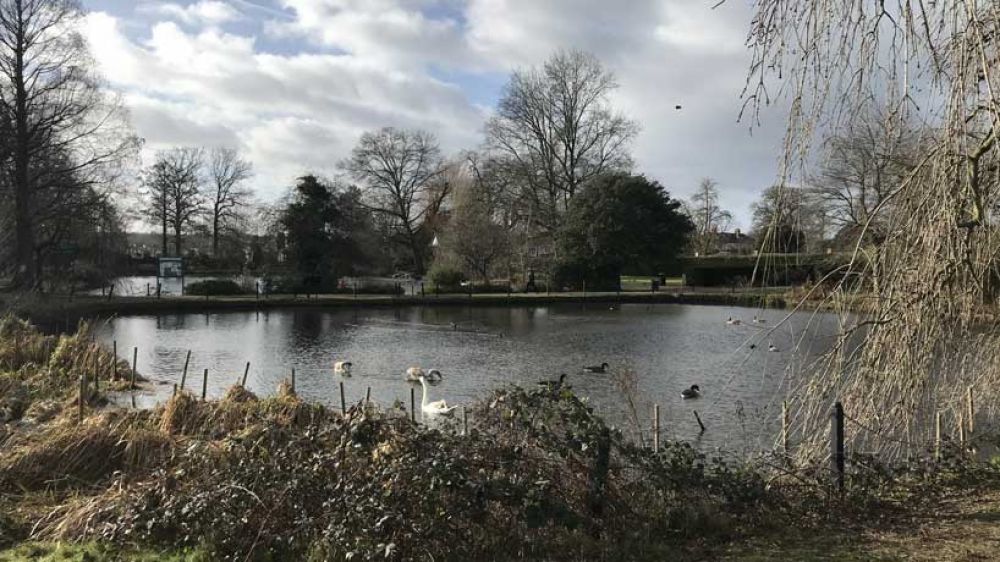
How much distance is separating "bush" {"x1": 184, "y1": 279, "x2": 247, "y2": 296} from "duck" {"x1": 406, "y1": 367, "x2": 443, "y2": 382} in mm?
25866

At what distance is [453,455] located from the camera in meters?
4.44

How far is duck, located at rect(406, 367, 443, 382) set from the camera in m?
17.3

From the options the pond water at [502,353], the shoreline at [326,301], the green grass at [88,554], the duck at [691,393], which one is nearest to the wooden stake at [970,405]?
the pond water at [502,353]

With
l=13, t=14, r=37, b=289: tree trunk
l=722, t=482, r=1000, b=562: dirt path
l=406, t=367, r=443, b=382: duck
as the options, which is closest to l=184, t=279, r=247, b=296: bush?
l=13, t=14, r=37, b=289: tree trunk

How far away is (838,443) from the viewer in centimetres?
521

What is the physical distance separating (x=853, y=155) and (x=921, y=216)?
4.89ft

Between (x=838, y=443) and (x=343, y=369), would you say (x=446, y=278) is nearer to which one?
(x=343, y=369)

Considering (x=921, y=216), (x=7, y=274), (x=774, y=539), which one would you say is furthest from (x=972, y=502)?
(x=7, y=274)

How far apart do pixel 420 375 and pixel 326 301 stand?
72.5 feet

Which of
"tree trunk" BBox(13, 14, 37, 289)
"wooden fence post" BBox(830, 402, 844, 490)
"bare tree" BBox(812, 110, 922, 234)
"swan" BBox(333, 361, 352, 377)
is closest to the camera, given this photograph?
"bare tree" BBox(812, 110, 922, 234)

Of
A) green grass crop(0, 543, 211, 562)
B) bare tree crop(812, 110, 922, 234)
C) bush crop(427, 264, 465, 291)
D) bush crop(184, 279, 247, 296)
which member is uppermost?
bare tree crop(812, 110, 922, 234)

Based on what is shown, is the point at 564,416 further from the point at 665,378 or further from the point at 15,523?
the point at 665,378

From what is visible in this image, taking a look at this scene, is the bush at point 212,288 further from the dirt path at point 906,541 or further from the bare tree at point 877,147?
the dirt path at point 906,541

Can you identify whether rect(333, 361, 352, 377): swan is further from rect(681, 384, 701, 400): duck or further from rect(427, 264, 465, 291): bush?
rect(427, 264, 465, 291): bush
